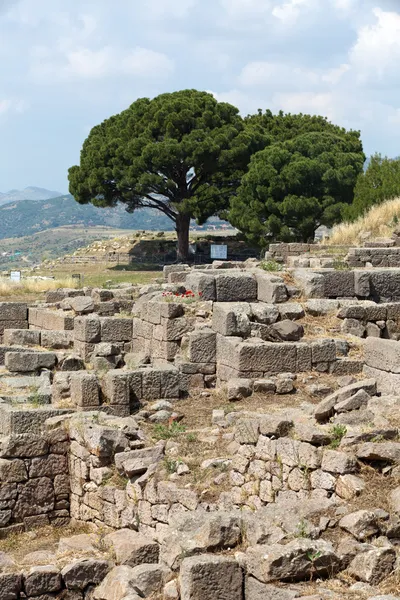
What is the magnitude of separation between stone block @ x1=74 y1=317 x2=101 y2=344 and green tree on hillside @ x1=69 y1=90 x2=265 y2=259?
95.4ft

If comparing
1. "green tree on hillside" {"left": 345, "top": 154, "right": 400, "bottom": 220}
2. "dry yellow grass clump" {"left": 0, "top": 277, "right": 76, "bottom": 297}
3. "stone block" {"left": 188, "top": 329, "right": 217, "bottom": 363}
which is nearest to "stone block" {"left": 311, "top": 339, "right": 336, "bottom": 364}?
"stone block" {"left": 188, "top": 329, "right": 217, "bottom": 363}

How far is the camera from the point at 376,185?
35.8 m

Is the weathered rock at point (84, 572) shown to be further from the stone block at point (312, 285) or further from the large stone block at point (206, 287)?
the stone block at point (312, 285)

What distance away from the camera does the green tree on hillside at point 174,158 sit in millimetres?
46000

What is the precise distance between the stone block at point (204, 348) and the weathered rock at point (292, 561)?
25.5 ft

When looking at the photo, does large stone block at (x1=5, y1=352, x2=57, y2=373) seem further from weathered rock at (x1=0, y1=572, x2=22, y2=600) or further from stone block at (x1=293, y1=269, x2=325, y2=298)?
weathered rock at (x1=0, y1=572, x2=22, y2=600)

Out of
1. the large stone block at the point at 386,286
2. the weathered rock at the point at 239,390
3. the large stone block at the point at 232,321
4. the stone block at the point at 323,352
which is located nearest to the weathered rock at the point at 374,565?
the weathered rock at the point at 239,390

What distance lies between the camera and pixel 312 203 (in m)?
42.9

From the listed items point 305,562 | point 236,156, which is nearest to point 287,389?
point 305,562

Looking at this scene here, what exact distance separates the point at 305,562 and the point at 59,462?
5.05 metres

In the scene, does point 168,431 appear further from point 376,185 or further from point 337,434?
point 376,185

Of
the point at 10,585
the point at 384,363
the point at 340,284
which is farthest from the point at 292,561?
the point at 340,284

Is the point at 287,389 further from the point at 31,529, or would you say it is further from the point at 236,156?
the point at 236,156

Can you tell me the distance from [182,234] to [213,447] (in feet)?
129
